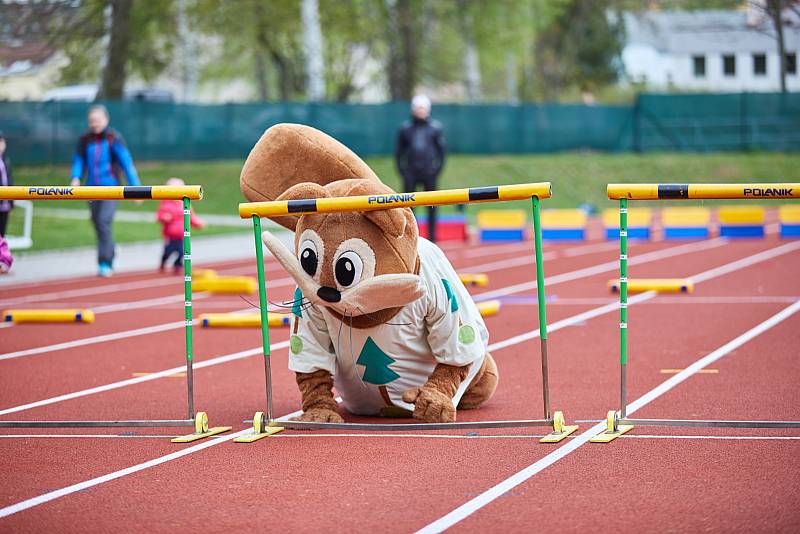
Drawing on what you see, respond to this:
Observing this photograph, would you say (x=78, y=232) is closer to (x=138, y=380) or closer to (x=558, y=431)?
(x=138, y=380)

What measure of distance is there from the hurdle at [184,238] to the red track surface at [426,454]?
8 centimetres

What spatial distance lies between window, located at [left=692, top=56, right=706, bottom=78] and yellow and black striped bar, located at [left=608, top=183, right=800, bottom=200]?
51.8 m

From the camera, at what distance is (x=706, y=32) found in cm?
5241

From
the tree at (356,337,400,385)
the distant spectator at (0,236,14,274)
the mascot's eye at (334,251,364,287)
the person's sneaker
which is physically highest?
the distant spectator at (0,236,14,274)

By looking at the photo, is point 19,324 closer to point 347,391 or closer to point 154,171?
point 347,391

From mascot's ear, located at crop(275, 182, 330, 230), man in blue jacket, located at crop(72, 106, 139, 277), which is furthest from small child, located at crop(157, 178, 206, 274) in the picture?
mascot's ear, located at crop(275, 182, 330, 230)

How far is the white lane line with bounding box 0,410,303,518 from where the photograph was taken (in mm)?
5625

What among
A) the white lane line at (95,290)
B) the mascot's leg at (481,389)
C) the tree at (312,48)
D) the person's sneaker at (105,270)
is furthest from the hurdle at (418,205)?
the tree at (312,48)

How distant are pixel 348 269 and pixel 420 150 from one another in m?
11.3

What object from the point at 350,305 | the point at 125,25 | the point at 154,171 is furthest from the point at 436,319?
the point at 125,25

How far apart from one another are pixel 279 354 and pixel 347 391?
3.04 metres

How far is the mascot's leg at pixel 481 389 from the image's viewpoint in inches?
303

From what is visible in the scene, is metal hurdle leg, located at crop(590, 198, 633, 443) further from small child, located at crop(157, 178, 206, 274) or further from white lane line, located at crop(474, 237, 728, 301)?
small child, located at crop(157, 178, 206, 274)

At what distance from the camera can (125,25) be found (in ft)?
112
